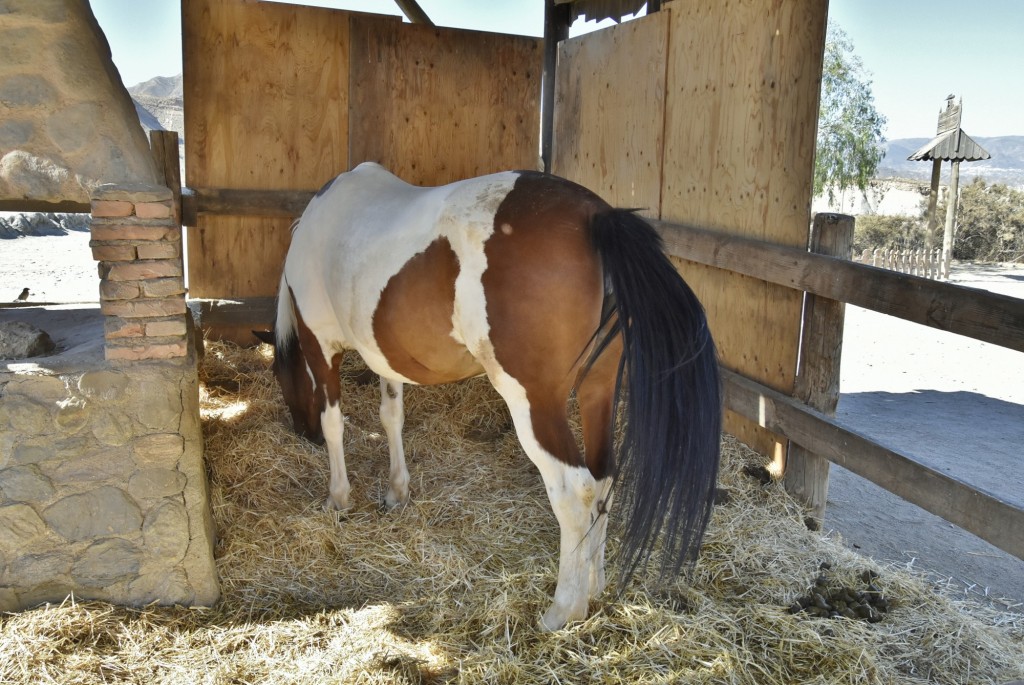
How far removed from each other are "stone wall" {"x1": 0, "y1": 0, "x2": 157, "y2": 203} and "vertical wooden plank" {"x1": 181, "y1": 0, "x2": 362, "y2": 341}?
245cm

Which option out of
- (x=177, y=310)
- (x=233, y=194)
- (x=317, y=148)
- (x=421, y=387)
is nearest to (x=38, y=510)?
(x=177, y=310)

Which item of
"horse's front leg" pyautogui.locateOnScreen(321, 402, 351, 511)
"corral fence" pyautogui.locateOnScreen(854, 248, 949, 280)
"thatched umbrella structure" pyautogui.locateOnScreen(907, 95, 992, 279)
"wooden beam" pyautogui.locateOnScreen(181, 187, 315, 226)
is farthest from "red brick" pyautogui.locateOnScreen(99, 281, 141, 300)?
"thatched umbrella structure" pyautogui.locateOnScreen(907, 95, 992, 279)

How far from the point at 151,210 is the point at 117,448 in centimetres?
99

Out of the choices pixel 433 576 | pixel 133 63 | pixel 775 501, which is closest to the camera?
pixel 433 576

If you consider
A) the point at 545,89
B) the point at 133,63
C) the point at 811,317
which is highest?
the point at 133,63

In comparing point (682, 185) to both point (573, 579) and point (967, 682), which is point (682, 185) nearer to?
point (573, 579)

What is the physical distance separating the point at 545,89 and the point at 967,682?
18.9 ft

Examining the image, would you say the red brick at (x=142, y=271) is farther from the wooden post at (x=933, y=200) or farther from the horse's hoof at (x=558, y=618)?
the wooden post at (x=933, y=200)

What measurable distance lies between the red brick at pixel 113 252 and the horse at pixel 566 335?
96 centimetres

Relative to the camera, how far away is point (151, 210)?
314 centimetres

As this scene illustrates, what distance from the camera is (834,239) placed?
3877mm

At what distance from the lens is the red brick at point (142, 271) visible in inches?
124

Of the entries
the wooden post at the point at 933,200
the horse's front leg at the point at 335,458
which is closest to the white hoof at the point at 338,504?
the horse's front leg at the point at 335,458

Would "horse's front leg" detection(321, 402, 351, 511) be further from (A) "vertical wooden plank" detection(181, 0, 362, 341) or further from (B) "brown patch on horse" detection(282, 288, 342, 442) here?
(A) "vertical wooden plank" detection(181, 0, 362, 341)
